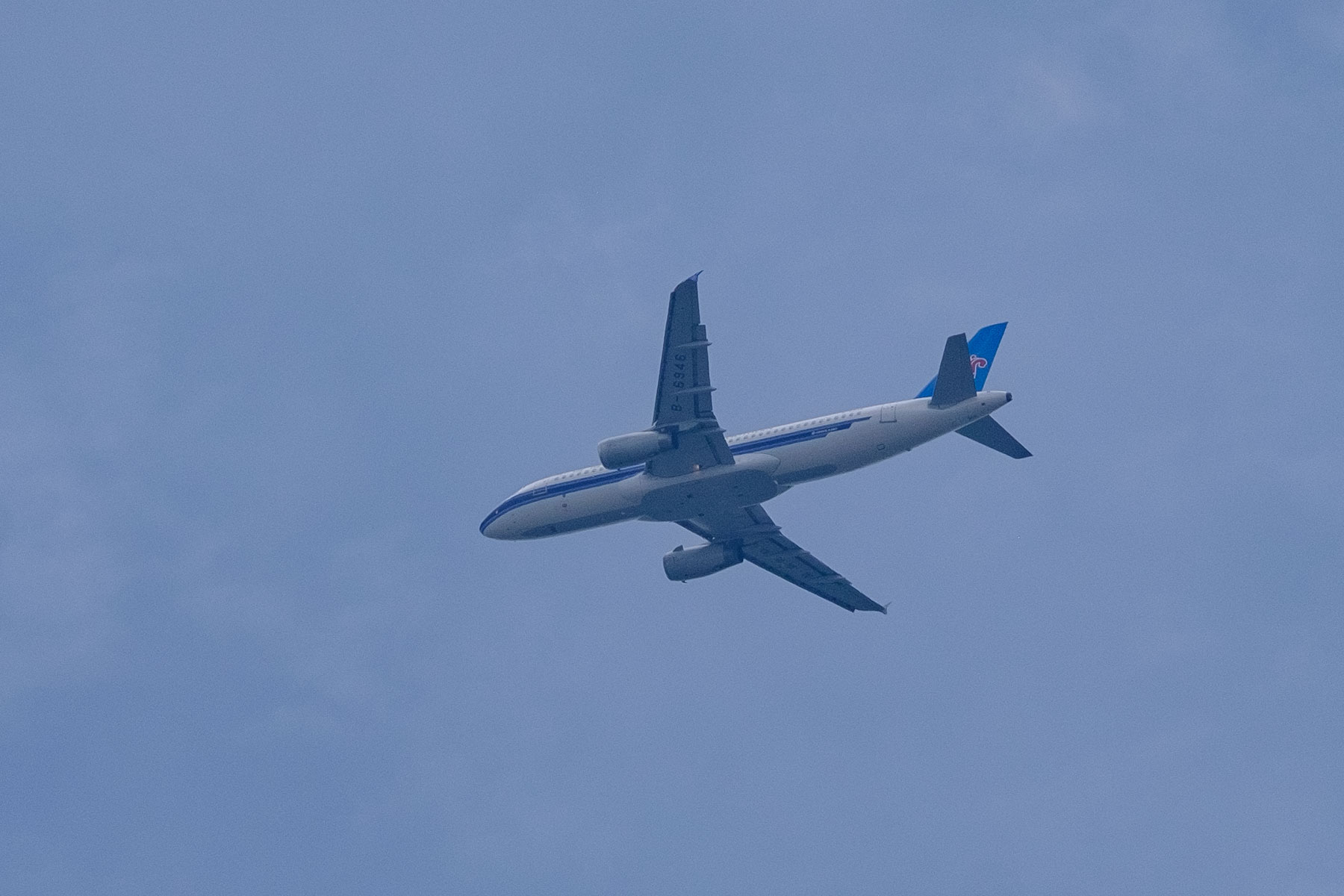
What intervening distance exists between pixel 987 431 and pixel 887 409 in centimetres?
370

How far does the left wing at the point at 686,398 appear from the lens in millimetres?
61781

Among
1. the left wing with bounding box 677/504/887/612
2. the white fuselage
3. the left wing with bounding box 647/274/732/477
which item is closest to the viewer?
the left wing with bounding box 647/274/732/477

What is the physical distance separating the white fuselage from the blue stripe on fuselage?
0.03 meters

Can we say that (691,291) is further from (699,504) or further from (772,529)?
(772,529)

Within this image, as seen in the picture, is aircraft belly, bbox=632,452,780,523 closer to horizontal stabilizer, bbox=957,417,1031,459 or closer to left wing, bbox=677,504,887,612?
left wing, bbox=677,504,887,612

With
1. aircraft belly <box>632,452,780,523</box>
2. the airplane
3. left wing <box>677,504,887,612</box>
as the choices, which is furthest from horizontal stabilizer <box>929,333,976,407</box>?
left wing <box>677,504,887,612</box>

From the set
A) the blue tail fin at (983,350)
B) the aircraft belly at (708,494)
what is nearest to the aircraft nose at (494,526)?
the aircraft belly at (708,494)

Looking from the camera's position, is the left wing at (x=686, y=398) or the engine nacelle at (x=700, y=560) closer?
the left wing at (x=686, y=398)

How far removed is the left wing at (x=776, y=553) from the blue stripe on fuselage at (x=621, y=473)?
4.02 metres

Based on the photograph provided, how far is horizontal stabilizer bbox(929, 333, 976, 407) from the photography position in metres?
64.5

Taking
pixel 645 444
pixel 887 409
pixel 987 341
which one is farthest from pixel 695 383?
pixel 987 341

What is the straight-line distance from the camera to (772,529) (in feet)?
246

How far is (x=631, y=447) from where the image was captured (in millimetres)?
65812

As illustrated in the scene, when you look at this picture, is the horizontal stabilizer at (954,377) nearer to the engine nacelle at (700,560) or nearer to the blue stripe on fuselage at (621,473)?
the blue stripe on fuselage at (621,473)
